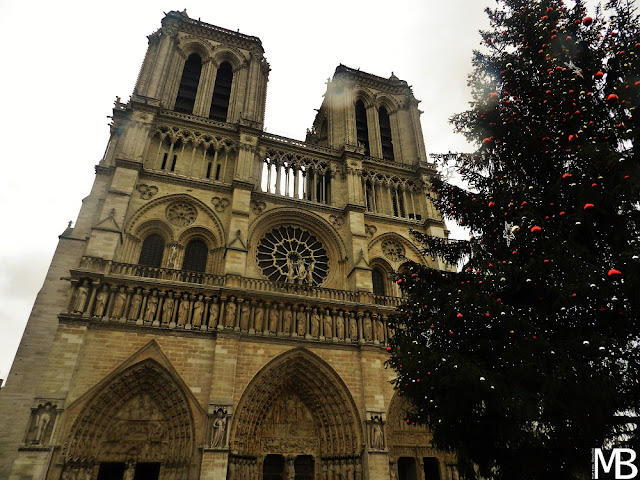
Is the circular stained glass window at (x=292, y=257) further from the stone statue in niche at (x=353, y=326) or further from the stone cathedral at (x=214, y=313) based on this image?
the stone statue in niche at (x=353, y=326)

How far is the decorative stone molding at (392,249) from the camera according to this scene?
18134 millimetres

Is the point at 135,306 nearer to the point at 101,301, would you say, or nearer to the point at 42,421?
the point at 101,301

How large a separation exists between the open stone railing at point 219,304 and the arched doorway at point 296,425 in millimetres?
1302

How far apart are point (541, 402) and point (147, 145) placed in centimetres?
1632

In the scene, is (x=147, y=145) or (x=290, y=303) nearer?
(x=290, y=303)

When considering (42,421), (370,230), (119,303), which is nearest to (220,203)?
(119,303)

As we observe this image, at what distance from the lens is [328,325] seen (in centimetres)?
1435

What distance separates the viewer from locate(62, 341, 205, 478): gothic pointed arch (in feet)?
35.6

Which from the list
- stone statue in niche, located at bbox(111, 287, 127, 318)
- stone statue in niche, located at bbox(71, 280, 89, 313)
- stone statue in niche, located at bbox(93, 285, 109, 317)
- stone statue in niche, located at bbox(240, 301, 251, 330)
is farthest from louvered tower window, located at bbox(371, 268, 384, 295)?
stone statue in niche, located at bbox(71, 280, 89, 313)

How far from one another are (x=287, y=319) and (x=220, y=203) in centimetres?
580

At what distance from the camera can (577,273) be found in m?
5.26

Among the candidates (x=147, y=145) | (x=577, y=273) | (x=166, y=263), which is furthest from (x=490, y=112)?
(x=147, y=145)

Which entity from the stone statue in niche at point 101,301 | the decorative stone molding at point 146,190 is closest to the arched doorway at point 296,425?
the stone statue in niche at point 101,301

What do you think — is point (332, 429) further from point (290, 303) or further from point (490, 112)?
point (490, 112)
